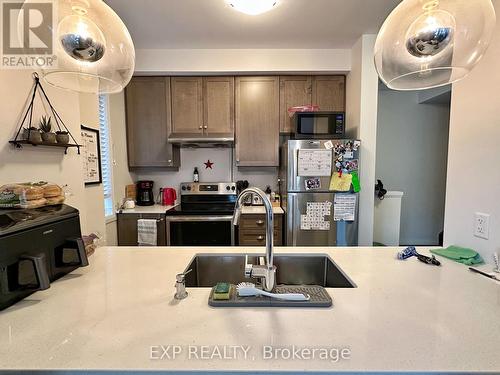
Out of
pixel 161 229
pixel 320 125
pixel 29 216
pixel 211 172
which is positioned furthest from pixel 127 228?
pixel 320 125

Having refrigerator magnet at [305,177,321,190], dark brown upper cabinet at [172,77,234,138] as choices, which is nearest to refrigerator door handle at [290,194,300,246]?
refrigerator magnet at [305,177,321,190]

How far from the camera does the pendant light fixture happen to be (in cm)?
95

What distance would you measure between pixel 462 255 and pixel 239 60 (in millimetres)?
2599

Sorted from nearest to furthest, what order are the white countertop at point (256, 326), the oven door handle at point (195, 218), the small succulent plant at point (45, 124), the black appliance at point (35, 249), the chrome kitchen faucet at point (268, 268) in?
the white countertop at point (256, 326) → the black appliance at point (35, 249) → the chrome kitchen faucet at point (268, 268) → the small succulent plant at point (45, 124) → the oven door handle at point (195, 218)

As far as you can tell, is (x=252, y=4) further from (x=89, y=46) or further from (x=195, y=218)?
(x=195, y=218)

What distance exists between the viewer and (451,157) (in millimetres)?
1421

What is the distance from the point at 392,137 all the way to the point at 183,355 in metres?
4.25

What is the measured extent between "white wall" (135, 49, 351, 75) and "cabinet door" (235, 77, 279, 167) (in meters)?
0.18

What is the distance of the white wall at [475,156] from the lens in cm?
117

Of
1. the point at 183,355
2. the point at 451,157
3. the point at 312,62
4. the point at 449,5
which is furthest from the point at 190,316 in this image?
the point at 312,62

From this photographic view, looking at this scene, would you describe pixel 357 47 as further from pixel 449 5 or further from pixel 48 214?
pixel 48 214

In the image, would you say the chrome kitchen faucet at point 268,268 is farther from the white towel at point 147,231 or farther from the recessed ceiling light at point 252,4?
the white towel at point 147,231

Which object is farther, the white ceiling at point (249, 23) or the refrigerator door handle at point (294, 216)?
the refrigerator door handle at point (294, 216)

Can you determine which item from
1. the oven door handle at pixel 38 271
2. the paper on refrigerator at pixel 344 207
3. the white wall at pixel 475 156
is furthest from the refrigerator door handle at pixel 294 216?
the oven door handle at pixel 38 271
